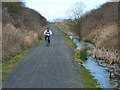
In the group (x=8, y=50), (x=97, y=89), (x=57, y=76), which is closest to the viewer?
(x=97, y=89)

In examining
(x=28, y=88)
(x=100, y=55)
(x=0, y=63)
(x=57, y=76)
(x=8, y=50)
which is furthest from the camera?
(x=100, y=55)

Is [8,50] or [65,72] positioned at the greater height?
[8,50]

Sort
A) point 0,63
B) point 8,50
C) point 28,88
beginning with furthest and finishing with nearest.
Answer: point 8,50 < point 0,63 < point 28,88

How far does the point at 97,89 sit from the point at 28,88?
2.92 m

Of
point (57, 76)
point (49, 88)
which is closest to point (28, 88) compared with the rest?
point (49, 88)

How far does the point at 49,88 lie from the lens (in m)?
7.74

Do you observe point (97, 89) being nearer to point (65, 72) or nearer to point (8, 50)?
point (65, 72)

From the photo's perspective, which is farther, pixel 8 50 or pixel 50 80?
pixel 8 50

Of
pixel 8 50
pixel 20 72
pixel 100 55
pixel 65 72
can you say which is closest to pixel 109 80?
pixel 65 72

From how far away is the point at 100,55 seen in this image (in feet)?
54.6

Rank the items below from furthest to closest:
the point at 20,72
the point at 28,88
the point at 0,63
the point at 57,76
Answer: the point at 0,63 → the point at 20,72 → the point at 57,76 → the point at 28,88

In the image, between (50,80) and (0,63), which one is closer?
(50,80)

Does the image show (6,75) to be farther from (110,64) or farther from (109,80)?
(110,64)

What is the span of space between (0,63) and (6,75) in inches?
99.9
